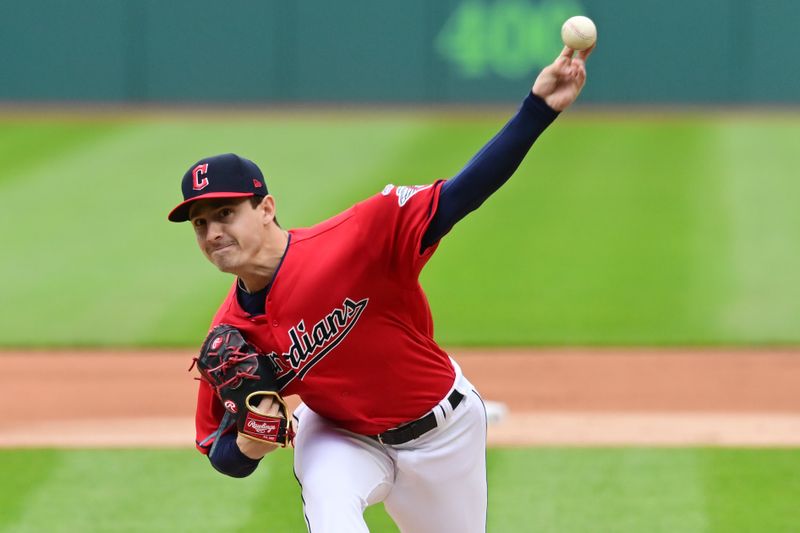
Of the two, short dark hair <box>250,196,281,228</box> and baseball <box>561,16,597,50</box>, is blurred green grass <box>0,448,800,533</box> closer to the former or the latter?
short dark hair <box>250,196,281,228</box>

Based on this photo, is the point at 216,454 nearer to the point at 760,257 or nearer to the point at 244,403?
the point at 244,403

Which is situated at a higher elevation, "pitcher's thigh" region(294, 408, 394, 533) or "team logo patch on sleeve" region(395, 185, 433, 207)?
"team logo patch on sleeve" region(395, 185, 433, 207)

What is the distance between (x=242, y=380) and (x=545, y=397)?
4.59 metres

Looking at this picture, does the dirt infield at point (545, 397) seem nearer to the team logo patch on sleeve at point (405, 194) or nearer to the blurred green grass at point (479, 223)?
the blurred green grass at point (479, 223)

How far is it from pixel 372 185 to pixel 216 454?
1024 centimetres

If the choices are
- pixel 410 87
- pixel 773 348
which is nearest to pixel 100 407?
pixel 773 348

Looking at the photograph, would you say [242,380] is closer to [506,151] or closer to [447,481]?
[447,481]

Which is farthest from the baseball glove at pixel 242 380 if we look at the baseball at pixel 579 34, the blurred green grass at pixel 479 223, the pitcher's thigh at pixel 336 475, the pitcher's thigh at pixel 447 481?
the blurred green grass at pixel 479 223

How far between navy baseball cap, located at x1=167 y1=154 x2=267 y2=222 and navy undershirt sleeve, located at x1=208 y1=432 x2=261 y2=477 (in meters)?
0.74

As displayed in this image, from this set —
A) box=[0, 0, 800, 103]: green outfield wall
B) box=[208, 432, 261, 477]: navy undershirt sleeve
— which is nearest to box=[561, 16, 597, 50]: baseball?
box=[208, 432, 261, 477]: navy undershirt sleeve

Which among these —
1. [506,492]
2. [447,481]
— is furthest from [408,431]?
[506,492]

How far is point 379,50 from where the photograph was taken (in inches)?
807

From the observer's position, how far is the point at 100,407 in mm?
8250

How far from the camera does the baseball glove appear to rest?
4004 millimetres
